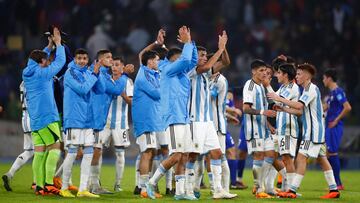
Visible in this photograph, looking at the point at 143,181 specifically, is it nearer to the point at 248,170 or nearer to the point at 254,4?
the point at 248,170

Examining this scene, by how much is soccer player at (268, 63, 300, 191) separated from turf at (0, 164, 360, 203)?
0.64 metres

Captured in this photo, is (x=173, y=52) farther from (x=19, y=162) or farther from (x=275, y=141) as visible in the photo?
(x=19, y=162)

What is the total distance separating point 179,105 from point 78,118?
1.66 m

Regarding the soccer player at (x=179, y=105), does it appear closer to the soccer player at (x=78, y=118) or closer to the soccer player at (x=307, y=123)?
the soccer player at (x=78, y=118)

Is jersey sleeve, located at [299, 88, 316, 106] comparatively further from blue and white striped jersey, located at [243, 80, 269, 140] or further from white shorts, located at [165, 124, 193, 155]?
white shorts, located at [165, 124, 193, 155]

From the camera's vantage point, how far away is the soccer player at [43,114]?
13.9 metres

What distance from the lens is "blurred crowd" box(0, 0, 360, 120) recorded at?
2655 centimetres

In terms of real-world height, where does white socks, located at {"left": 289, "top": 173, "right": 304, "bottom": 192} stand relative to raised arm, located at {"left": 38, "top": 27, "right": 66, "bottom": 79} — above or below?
below

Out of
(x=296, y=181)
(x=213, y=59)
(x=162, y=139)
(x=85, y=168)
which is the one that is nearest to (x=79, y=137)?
(x=85, y=168)

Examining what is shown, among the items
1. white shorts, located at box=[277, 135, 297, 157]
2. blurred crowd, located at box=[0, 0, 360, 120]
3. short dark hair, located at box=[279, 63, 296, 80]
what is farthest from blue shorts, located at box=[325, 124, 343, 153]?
blurred crowd, located at box=[0, 0, 360, 120]

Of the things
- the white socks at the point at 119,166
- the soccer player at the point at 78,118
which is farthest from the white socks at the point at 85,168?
the white socks at the point at 119,166

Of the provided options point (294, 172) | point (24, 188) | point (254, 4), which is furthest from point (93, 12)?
point (294, 172)

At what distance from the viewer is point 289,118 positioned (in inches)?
565

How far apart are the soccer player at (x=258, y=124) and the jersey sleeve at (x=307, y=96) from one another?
76 centimetres
